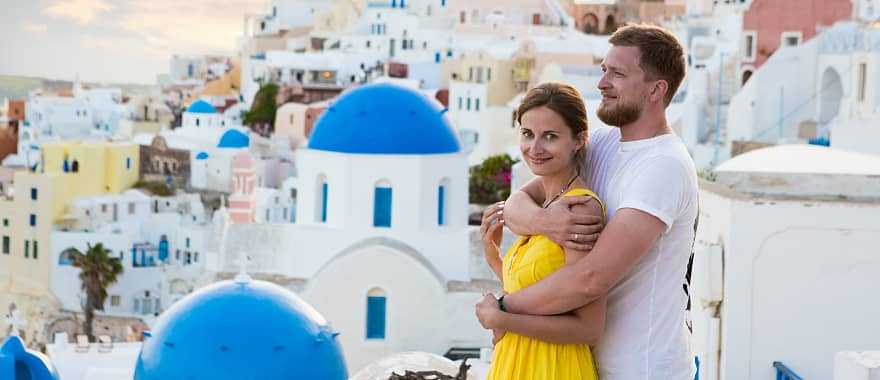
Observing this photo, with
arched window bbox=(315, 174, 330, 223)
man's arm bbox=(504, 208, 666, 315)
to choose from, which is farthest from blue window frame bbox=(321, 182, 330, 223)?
man's arm bbox=(504, 208, 666, 315)

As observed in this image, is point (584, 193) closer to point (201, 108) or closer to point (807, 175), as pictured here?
point (807, 175)

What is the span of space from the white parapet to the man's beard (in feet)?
3.84

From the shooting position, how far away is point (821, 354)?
6.46m

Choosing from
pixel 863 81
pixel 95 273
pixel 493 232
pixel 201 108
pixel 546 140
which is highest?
pixel 863 81

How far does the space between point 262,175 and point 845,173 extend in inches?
1400

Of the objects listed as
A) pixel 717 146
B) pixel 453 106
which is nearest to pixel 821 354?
pixel 717 146

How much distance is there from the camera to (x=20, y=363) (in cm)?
656

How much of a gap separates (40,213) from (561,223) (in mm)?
36791

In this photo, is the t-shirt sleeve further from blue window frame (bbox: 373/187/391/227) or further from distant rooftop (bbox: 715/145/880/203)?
blue window frame (bbox: 373/187/391/227)

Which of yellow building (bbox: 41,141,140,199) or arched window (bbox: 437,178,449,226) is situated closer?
arched window (bbox: 437,178,449,226)

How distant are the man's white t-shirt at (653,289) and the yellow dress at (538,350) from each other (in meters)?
0.07

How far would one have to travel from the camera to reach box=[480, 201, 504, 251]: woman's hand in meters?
3.82

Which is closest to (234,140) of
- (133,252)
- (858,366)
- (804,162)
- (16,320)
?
(133,252)

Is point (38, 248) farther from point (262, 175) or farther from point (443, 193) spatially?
point (443, 193)
